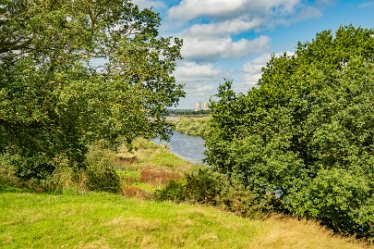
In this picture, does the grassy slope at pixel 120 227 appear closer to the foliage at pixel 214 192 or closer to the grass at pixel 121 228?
the grass at pixel 121 228

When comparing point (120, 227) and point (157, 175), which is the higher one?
point (120, 227)

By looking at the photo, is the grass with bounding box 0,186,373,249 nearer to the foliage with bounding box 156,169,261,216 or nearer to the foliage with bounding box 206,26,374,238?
the foliage with bounding box 206,26,374,238

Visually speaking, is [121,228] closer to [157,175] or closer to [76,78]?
[76,78]

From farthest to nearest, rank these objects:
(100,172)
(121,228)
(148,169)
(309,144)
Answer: (148,169) < (100,172) < (309,144) < (121,228)

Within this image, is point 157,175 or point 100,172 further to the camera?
point 157,175

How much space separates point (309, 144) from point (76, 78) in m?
14.2

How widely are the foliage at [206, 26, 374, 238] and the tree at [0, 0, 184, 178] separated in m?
4.64

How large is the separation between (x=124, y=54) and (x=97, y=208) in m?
9.51

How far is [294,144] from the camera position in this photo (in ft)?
72.5

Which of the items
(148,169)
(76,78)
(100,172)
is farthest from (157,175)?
(76,78)

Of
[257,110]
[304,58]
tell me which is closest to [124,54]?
[257,110]

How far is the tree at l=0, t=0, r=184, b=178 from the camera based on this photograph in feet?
52.1

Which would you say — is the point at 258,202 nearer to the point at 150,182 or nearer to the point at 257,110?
the point at 257,110

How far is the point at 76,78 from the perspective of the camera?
16516 millimetres
